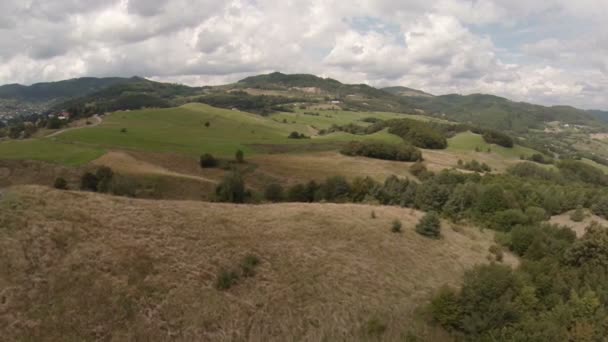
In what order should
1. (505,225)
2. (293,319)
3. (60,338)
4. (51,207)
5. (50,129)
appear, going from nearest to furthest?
(60,338)
(293,319)
(51,207)
(505,225)
(50,129)

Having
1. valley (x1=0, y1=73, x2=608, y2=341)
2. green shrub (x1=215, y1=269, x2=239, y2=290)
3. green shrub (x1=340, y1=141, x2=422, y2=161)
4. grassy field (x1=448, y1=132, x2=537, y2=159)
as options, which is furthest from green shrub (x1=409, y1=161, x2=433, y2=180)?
green shrub (x1=215, y1=269, x2=239, y2=290)

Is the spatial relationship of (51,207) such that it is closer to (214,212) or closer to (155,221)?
(155,221)

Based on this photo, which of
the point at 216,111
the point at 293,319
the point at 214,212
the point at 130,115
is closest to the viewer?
the point at 293,319

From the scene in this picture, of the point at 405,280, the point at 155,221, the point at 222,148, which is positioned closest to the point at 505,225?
the point at 405,280

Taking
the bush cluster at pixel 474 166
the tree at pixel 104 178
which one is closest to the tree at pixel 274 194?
the tree at pixel 104 178

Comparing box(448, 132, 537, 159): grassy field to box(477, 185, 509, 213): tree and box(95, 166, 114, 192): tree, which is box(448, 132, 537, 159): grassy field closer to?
box(477, 185, 509, 213): tree

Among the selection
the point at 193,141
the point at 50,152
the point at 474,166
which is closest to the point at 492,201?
the point at 474,166
